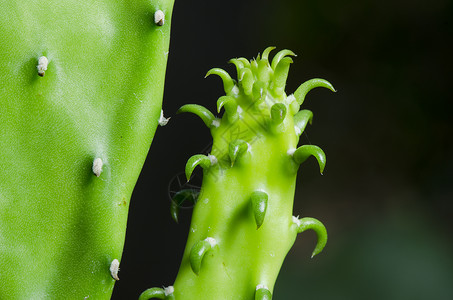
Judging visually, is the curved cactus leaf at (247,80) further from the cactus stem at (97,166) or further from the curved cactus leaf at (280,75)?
the cactus stem at (97,166)

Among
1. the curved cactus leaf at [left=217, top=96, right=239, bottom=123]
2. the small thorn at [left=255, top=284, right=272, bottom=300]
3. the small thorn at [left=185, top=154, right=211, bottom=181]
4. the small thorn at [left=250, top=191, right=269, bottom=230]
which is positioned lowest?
the small thorn at [left=255, top=284, right=272, bottom=300]

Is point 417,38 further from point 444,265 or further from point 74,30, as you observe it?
point 74,30

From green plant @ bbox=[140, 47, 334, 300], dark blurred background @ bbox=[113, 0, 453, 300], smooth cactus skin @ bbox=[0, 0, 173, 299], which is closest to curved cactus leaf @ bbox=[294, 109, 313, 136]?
green plant @ bbox=[140, 47, 334, 300]

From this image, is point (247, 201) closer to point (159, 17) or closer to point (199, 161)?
point (199, 161)

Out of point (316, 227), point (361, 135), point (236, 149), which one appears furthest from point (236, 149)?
point (361, 135)

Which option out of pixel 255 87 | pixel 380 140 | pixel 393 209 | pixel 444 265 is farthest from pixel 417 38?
pixel 255 87

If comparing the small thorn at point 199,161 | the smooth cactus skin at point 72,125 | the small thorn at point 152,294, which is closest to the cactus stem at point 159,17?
the smooth cactus skin at point 72,125

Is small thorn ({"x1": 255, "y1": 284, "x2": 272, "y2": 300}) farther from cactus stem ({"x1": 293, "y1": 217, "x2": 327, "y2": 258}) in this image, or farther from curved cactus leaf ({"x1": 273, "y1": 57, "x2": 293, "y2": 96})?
curved cactus leaf ({"x1": 273, "y1": 57, "x2": 293, "y2": 96})
